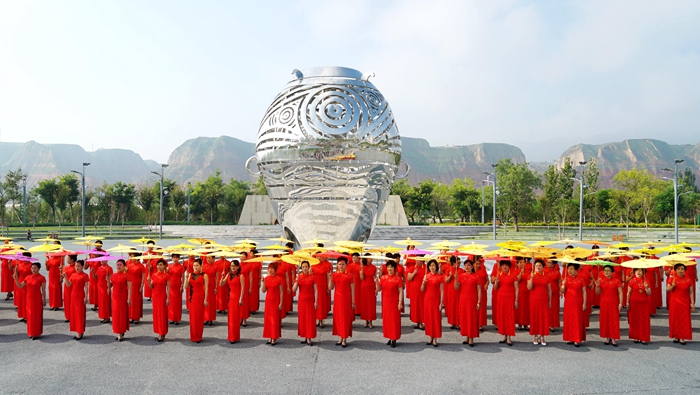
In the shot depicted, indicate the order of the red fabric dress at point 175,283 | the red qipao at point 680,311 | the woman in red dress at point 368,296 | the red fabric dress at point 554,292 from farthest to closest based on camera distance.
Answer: the woman in red dress at point 368,296, the red fabric dress at point 554,292, the red fabric dress at point 175,283, the red qipao at point 680,311

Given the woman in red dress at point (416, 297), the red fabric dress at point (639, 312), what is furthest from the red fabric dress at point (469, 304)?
the red fabric dress at point (639, 312)

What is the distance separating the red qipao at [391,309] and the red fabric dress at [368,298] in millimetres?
1190

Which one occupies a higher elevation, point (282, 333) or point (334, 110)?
point (334, 110)

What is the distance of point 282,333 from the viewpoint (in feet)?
27.2

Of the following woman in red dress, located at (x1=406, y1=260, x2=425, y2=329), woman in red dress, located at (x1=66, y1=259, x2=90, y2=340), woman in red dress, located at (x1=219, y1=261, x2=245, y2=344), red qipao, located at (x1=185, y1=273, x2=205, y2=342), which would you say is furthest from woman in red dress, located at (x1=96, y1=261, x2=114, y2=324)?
woman in red dress, located at (x1=406, y1=260, x2=425, y2=329)

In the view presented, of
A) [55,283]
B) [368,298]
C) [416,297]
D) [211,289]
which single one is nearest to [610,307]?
[416,297]

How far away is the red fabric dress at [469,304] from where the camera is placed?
7.51 metres

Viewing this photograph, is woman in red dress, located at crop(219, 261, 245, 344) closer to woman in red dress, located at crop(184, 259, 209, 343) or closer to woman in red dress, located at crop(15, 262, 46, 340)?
woman in red dress, located at crop(184, 259, 209, 343)

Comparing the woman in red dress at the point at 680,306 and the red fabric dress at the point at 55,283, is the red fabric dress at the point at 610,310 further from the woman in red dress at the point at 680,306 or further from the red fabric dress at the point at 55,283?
the red fabric dress at the point at 55,283

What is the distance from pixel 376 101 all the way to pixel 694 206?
191 feet

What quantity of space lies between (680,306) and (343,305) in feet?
17.3

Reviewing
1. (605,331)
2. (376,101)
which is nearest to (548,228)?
(376,101)

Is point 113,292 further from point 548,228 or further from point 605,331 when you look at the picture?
point 548,228

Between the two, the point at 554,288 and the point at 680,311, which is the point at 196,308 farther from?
the point at 680,311
